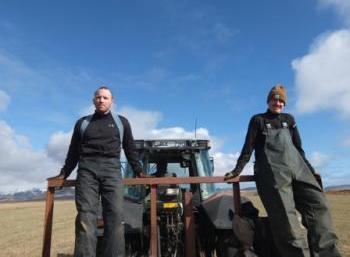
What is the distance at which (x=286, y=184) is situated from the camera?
485cm

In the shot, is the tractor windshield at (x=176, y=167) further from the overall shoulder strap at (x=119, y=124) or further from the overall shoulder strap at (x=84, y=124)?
the overall shoulder strap at (x=84, y=124)

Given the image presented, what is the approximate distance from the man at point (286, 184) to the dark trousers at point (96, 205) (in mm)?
1434

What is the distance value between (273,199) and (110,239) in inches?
66.4

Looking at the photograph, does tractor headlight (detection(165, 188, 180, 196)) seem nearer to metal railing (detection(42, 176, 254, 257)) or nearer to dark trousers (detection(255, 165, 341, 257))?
metal railing (detection(42, 176, 254, 257))

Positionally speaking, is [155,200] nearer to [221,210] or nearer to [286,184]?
[221,210]

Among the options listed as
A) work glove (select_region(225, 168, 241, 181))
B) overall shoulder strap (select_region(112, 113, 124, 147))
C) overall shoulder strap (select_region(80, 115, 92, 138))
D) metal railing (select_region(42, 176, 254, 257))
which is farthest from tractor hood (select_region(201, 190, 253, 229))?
overall shoulder strap (select_region(80, 115, 92, 138))

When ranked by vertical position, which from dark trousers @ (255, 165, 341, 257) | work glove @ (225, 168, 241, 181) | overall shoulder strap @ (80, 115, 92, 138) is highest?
overall shoulder strap @ (80, 115, 92, 138)

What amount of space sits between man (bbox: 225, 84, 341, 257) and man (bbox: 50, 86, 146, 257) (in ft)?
Answer: 4.60

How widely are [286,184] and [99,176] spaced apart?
6.18ft

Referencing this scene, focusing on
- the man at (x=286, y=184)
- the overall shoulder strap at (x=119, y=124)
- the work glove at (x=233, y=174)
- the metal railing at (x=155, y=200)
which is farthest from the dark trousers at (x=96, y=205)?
the man at (x=286, y=184)

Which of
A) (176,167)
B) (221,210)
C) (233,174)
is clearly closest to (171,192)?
(221,210)

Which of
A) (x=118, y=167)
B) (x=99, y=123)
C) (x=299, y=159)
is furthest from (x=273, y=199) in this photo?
(x=99, y=123)

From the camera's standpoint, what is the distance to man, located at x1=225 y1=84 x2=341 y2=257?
477 centimetres

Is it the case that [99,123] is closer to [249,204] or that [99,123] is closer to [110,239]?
[110,239]
